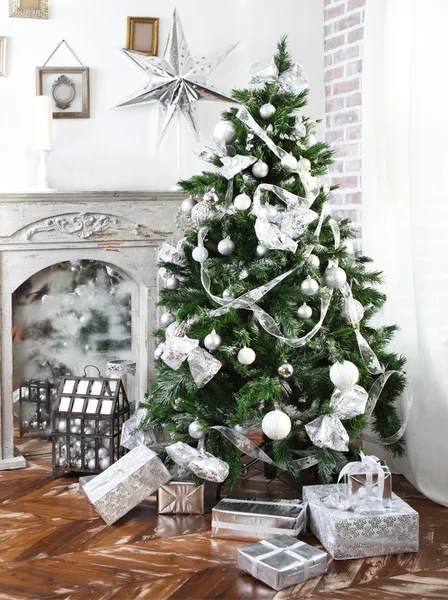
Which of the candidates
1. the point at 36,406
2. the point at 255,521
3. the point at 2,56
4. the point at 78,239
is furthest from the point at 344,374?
the point at 2,56

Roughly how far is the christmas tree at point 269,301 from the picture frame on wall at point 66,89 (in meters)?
0.85

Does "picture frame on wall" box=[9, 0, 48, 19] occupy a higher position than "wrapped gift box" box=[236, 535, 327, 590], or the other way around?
"picture frame on wall" box=[9, 0, 48, 19]

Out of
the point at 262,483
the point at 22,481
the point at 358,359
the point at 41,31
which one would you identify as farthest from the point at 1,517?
the point at 41,31

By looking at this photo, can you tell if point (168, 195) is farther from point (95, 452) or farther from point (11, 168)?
point (95, 452)

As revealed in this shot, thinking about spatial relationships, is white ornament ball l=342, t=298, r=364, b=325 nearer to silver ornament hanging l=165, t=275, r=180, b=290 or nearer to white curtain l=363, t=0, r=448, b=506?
white curtain l=363, t=0, r=448, b=506

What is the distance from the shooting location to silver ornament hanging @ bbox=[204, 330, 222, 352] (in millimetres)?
2633

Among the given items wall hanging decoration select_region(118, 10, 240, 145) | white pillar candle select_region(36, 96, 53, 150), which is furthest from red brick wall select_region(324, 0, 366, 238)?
white pillar candle select_region(36, 96, 53, 150)

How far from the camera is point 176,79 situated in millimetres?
3404

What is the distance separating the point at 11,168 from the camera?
132 inches

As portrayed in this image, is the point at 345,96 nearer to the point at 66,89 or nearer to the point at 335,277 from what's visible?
the point at 66,89

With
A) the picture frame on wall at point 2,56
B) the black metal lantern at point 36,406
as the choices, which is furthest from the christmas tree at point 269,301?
the picture frame on wall at point 2,56

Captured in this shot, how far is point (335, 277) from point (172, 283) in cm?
59

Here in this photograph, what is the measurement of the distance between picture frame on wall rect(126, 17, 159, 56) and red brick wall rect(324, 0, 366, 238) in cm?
84

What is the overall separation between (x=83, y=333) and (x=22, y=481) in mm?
702
